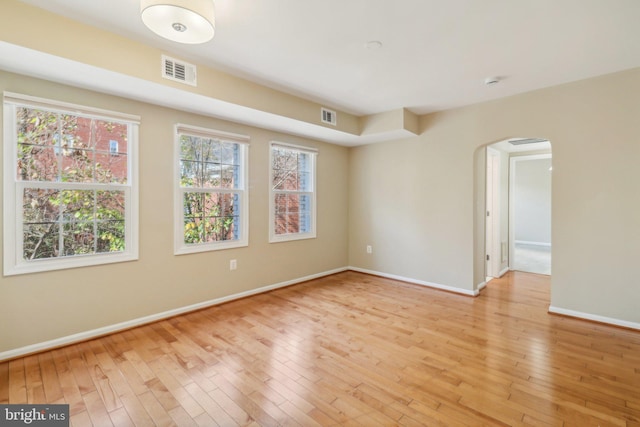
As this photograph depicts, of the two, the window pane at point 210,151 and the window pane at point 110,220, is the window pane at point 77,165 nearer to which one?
the window pane at point 110,220

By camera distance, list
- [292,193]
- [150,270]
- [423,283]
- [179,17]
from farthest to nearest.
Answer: [292,193], [423,283], [150,270], [179,17]

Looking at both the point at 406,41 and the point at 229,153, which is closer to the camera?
the point at 406,41

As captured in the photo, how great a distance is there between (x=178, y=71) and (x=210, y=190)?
4.57 ft

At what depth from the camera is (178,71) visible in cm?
266

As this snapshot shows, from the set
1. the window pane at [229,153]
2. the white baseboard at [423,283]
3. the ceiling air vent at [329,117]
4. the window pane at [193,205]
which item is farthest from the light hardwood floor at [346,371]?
the ceiling air vent at [329,117]

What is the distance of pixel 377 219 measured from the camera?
5.09 meters

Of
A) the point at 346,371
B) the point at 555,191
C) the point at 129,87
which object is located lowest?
the point at 346,371

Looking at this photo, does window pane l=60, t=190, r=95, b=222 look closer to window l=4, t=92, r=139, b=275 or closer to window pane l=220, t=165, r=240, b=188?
window l=4, t=92, r=139, b=275

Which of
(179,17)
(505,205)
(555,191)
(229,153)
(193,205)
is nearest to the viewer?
(179,17)

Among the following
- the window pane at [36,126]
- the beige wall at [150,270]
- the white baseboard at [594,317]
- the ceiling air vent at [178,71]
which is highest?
the ceiling air vent at [178,71]

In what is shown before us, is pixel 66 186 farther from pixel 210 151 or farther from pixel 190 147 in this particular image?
pixel 210 151

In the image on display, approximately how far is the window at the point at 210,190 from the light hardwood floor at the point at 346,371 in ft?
2.91

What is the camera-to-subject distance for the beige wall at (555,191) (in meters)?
2.99

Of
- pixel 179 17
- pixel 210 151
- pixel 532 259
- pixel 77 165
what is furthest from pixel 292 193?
pixel 532 259
